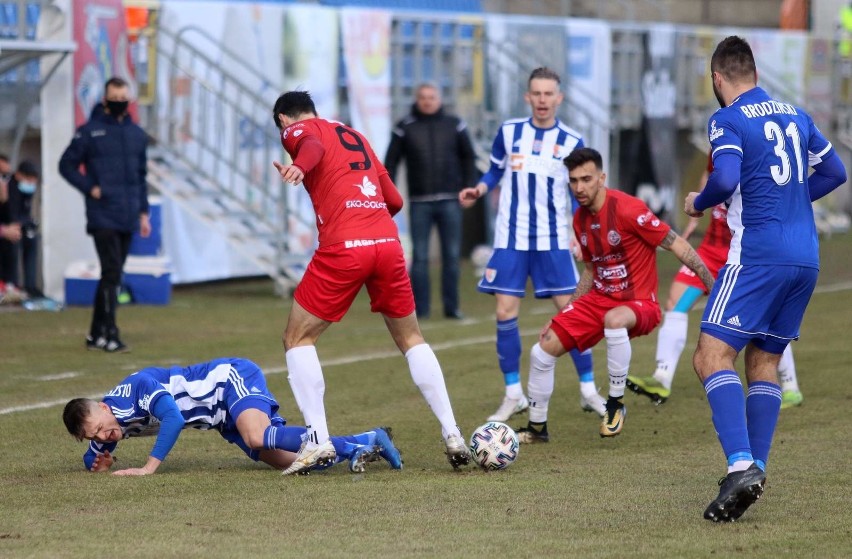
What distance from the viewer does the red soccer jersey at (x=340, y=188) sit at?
6.79 m

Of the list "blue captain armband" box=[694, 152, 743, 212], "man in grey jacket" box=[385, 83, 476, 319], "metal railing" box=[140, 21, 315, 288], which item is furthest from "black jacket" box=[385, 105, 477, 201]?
"blue captain armband" box=[694, 152, 743, 212]

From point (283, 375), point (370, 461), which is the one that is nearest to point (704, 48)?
point (283, 375)

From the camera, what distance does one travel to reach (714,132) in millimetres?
5938

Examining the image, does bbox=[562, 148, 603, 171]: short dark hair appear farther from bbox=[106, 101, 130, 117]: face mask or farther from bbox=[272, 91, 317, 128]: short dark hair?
bbox=[106, 101, 130, 117]: face mask

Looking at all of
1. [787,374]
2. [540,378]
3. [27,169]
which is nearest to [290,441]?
[540,378]

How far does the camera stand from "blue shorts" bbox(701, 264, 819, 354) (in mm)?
5898

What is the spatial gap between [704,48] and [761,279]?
66.2 feet

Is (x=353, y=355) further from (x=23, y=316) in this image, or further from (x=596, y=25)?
(x=596, y=25)

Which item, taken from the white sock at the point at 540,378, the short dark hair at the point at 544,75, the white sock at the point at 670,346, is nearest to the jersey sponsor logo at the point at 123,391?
the white sock at the point at 540,378

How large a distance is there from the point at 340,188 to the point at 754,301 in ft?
6.78

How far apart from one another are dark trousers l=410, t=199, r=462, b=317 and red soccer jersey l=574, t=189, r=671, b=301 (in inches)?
248

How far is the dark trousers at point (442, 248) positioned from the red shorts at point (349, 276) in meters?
7.45

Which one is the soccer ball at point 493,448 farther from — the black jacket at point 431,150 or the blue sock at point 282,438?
the black jacket at point 431,150

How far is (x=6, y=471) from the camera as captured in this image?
699cm
